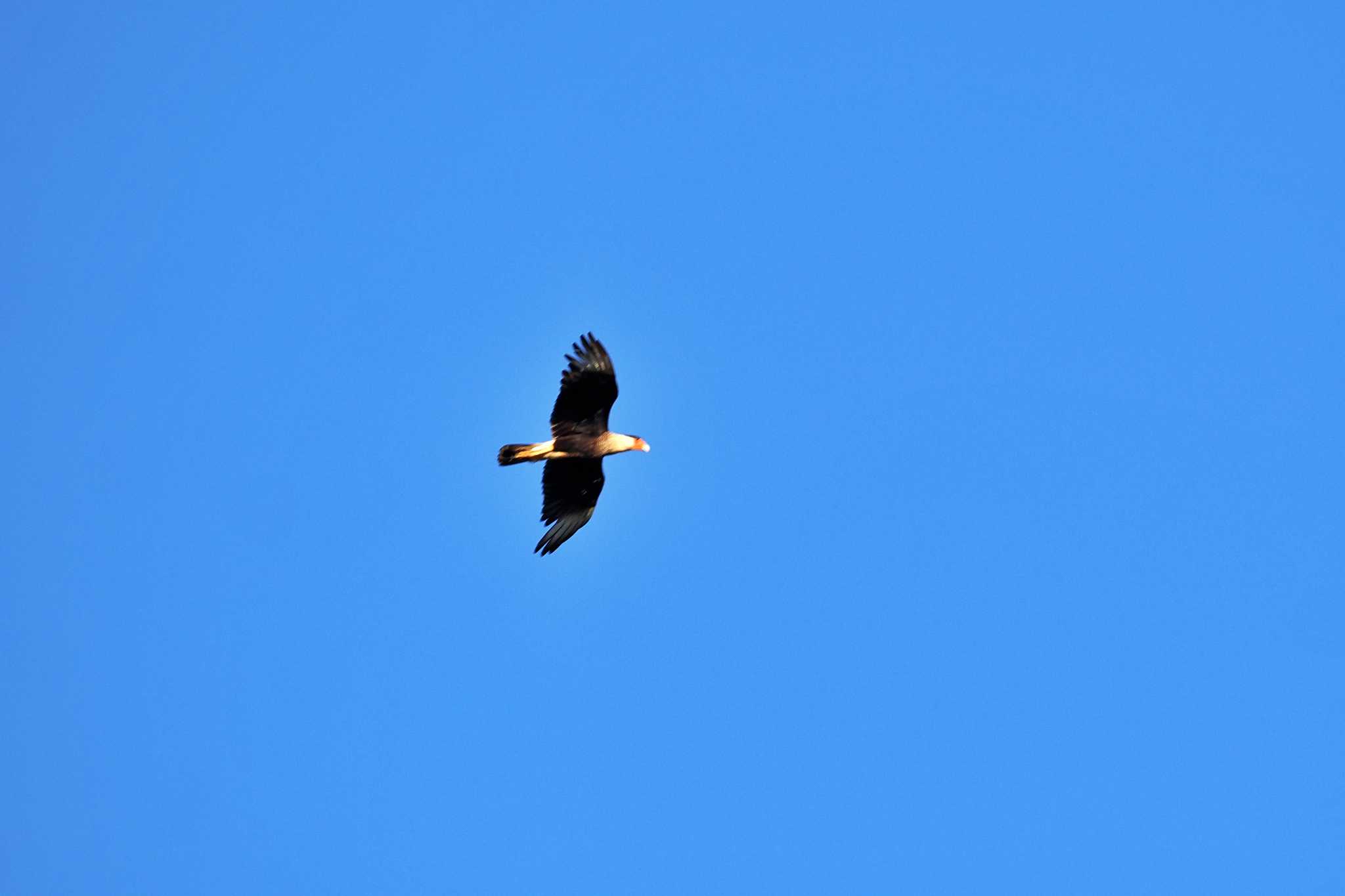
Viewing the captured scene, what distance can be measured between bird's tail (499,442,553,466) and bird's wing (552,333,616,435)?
53 cm

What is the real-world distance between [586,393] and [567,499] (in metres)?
2.94

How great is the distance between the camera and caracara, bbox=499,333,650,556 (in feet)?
112

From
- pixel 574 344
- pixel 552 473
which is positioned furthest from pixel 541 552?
pixel 574 344

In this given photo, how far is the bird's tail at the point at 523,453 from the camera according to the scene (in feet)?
113

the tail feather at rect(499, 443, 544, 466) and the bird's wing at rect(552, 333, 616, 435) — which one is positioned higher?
the bird's wing at rect(552, 333, 616, 435)

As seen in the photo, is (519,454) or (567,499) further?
(567,499)

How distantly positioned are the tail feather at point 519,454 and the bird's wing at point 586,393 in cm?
68

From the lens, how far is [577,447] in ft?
116

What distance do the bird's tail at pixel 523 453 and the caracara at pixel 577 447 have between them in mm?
14

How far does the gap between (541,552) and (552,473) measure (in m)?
1.74

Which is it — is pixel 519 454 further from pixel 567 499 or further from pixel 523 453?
pixel 567 499

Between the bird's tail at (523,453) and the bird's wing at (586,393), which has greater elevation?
the bird's wing at (586,393)

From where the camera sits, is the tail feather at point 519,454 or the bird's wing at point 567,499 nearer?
the tail feather at point 519,454

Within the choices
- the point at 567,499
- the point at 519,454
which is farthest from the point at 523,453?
the point at 567,499
